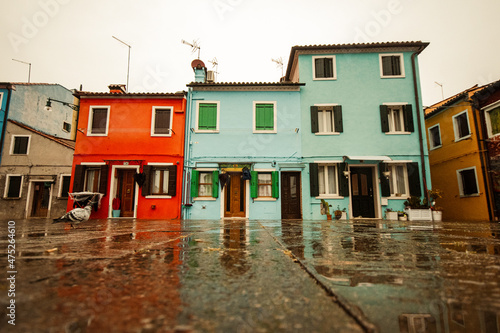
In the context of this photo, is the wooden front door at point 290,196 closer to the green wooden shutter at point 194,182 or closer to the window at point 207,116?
the green wooden shutter at point 194,182

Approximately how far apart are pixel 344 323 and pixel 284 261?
913 millimetres

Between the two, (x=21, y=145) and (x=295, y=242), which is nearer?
(x=295, y=242)

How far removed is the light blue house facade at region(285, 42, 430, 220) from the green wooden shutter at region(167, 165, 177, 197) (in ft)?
19.7

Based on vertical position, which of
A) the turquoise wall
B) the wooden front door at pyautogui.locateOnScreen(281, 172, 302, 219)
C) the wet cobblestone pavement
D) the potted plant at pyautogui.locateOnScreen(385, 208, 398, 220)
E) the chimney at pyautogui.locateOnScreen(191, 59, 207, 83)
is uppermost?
the chimney at pyautogui.locateOnScreen(191, 59, 207, 83)

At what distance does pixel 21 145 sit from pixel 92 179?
761 centimetres

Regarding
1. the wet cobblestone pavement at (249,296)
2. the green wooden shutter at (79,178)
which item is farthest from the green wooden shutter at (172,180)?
the wet cobblestone pavement at (249,296)

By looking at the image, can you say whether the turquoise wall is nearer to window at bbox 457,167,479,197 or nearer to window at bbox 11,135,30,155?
window at bbox 457,167,479,197

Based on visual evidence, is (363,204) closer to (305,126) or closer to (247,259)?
(305,126)

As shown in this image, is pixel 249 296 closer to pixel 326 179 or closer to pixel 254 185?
pixel 254 185

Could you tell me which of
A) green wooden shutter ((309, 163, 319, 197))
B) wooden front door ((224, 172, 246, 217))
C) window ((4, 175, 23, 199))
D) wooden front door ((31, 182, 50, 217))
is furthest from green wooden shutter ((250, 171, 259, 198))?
window ((4, 175, 23, 199))

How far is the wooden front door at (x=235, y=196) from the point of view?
12203 millimetres

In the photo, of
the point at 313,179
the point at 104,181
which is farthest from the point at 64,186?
the point at 313,179

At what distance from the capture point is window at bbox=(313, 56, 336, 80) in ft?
42.4

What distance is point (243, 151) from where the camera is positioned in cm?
1241
